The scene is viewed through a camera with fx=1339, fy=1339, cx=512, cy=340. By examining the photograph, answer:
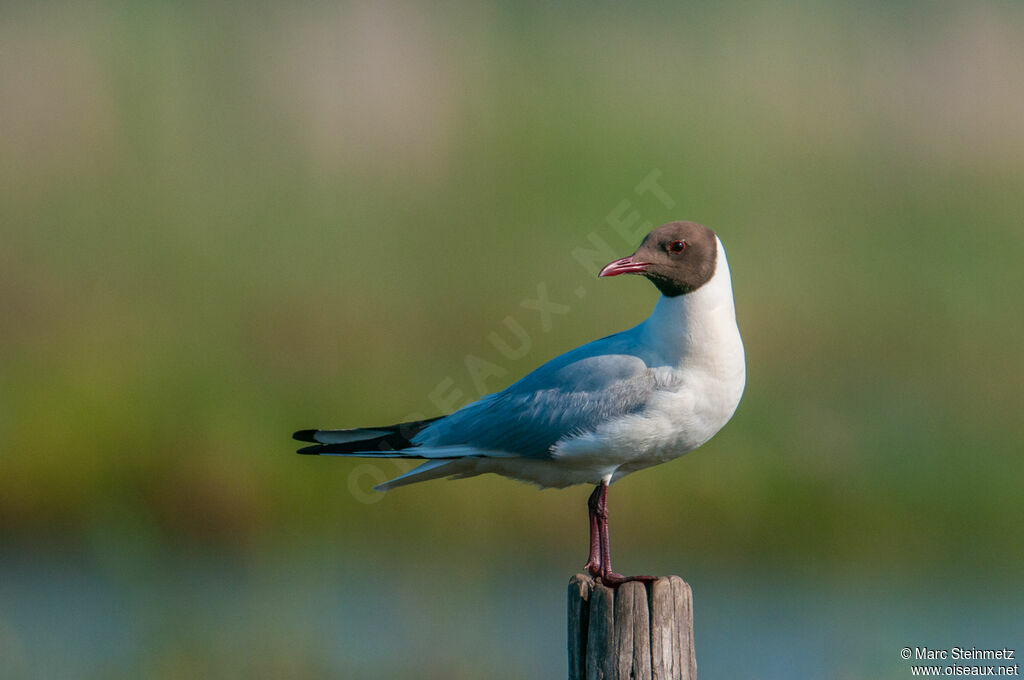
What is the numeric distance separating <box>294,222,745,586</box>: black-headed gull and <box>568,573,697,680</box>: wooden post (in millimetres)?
292

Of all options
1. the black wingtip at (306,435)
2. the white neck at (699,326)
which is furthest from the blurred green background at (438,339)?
the white neck at (699,326)

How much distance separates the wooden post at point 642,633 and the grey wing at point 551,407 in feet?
2.25

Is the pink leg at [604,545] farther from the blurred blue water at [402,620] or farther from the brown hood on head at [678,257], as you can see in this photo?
the blurred blue water at [402,620]

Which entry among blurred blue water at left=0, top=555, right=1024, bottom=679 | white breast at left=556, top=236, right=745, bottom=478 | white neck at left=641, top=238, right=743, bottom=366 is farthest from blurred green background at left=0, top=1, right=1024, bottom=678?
white neck at left=641, top=238, right=743, bottom=366

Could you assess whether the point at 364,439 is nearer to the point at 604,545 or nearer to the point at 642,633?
the point at 604,545

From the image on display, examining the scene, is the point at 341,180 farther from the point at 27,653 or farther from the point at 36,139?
the point at 27,653

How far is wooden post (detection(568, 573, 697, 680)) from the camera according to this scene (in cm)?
378

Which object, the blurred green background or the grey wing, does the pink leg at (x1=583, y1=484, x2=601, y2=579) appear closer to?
the grey wing

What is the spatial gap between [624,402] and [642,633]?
2.66ft

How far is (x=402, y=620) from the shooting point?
22.5 feet

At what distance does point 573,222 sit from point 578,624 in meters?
5.76

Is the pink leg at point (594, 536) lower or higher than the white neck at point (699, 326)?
lower

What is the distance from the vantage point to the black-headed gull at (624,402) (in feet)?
14.0

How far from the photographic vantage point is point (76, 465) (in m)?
7.55
